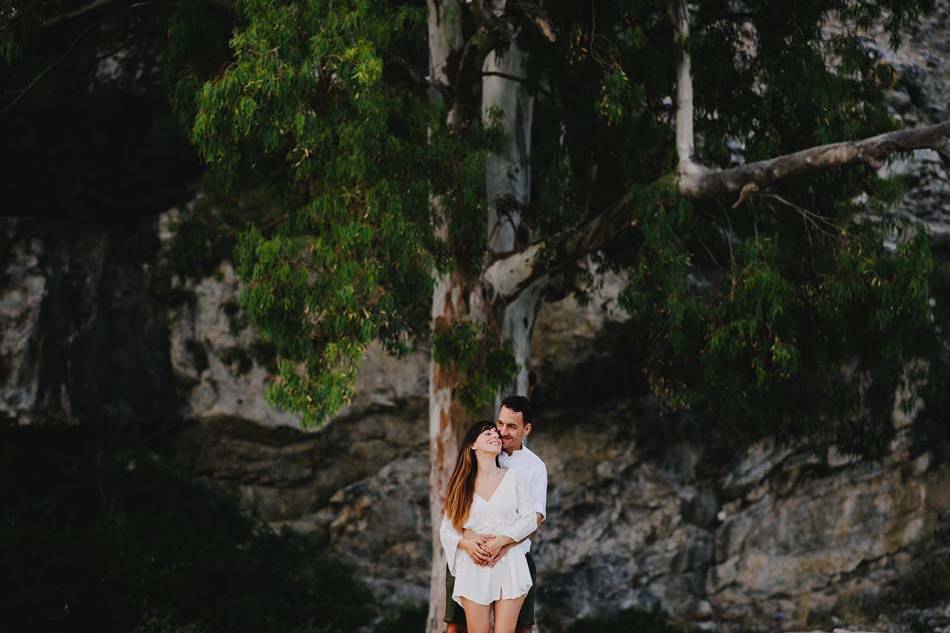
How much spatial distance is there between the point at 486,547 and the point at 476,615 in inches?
15.9

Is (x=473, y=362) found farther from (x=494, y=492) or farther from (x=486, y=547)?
(x=486, y=547)

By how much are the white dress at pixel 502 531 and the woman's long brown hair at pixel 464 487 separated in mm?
32

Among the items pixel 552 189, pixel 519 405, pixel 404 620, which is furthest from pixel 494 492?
pixel 404 620

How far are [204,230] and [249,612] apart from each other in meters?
4.91

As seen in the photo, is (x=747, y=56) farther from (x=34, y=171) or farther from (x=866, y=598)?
(x=34, y=171)

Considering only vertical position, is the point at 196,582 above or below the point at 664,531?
below

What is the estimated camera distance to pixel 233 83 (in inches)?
345

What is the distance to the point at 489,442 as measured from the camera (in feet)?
20.0

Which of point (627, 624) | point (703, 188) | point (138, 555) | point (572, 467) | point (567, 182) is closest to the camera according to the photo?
point (703, 188)

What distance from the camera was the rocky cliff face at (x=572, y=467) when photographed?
49.5 ft

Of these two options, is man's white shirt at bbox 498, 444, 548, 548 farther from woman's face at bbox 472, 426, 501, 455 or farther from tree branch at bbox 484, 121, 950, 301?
tree branch at bbox 484, 121, 950, 301

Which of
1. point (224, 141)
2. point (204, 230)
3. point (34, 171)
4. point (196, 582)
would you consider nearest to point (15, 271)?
point (34, 171)

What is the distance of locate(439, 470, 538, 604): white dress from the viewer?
612 centimetres

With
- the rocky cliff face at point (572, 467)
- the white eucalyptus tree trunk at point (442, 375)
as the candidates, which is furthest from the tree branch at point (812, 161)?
the rocky cliff face at point (572, 467)
